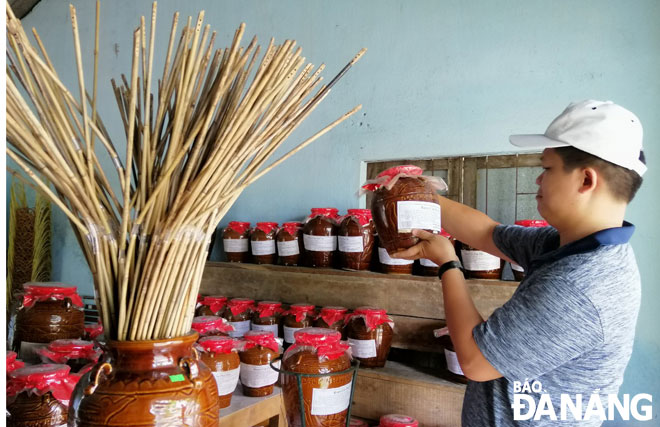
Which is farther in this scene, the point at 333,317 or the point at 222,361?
the point at 333,317

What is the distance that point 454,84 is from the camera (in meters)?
2.55

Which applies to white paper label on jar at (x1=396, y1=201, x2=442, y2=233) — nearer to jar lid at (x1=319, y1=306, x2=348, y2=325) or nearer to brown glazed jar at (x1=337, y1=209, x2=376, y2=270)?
jar lid at (x1=319, y1=306, x2=348, y2=325)

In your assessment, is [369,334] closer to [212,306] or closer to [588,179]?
[212,306]

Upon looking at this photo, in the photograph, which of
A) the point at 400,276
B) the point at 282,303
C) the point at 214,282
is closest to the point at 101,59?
the point at 214,282

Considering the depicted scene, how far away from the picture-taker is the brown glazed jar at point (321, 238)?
2500 mm

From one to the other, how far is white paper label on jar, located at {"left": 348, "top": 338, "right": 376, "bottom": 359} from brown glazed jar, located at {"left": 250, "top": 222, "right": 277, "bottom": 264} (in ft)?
2.58

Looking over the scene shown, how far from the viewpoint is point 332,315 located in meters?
2.16

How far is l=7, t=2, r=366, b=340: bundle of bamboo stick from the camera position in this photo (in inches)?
25.3

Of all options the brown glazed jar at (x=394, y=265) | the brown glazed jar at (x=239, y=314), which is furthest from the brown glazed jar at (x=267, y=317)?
the brown glazed jar at (x=394, y=265)

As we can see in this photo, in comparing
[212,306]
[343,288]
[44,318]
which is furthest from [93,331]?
[343,288]

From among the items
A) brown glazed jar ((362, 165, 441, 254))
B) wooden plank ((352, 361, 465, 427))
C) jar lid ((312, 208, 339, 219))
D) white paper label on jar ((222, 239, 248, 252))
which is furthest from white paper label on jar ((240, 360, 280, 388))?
white paper label on jar ((222, 239, 248, 252))

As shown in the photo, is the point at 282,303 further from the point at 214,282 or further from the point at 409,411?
the point at 409,411

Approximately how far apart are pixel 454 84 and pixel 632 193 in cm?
162

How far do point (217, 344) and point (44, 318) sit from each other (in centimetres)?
49
